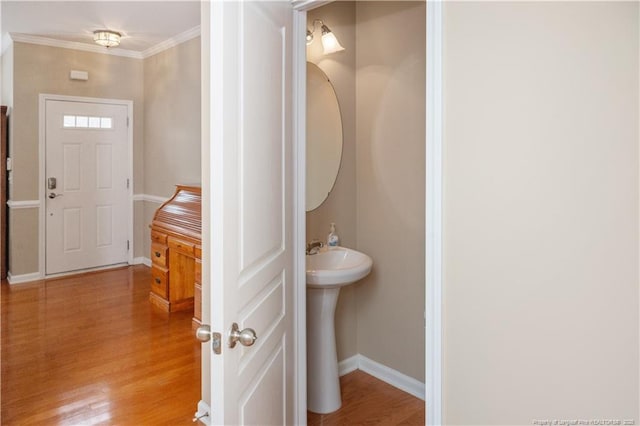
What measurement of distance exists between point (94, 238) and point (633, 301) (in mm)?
5794

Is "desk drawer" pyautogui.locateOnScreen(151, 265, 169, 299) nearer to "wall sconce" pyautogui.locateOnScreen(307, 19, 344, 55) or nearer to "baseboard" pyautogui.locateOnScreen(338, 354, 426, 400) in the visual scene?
"baseboard" pyautogui.locateOnScreen(338, 354, 426, 400)

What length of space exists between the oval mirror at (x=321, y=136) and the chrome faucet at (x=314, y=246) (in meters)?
0.20

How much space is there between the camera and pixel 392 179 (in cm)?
277

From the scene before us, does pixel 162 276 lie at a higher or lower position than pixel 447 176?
lower

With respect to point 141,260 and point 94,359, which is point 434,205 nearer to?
point 94,359

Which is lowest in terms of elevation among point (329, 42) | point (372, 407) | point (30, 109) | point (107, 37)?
point (372, 407)

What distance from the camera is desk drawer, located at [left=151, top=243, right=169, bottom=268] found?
4.19 meters

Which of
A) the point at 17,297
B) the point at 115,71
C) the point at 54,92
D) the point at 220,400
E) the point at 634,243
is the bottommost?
the point at 17,297

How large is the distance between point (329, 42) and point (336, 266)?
1301 millimetres

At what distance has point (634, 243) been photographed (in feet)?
3.46

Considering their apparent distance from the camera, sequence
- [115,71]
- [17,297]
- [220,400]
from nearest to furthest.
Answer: [220,400], [17,297], [115,71]

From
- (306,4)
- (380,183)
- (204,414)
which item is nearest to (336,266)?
(380,183)

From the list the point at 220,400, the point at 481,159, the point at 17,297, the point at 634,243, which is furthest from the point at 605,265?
the point at 17,297

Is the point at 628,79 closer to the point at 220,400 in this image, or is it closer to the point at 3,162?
the point at 220,400
